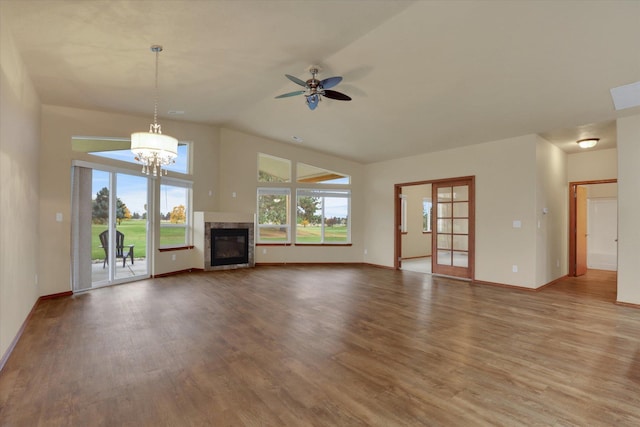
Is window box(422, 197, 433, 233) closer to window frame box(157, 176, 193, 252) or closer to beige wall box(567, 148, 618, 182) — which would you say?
beige wall box(567, 148, 618, 182)

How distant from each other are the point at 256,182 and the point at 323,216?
195 centimetres

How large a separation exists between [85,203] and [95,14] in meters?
3.49

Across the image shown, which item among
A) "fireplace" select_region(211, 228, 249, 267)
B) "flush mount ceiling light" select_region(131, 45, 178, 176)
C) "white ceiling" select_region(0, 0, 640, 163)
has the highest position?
"white ceiling" select_region(0, 0, 640, 163)

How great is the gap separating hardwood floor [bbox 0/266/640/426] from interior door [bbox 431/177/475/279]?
164 centimetres

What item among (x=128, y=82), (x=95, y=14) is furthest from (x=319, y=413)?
(x=128, y=82)

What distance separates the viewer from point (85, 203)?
5.15 meters

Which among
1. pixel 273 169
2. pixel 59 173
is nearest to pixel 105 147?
pixel 59 173

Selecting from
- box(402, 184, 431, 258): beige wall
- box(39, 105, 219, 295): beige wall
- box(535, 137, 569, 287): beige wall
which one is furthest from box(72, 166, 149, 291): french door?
box(535, 137, 569, 287): beige wall

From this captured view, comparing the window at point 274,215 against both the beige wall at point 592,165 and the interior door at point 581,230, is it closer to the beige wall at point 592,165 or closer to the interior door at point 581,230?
the beige wall at point 592,165

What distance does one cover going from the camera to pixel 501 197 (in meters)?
5.80

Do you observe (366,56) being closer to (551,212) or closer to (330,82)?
(330,82)

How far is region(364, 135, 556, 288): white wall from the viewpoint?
5.46 meters

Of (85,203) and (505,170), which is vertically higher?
(505,170)

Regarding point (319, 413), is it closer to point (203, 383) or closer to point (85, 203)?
point (203, 383)
